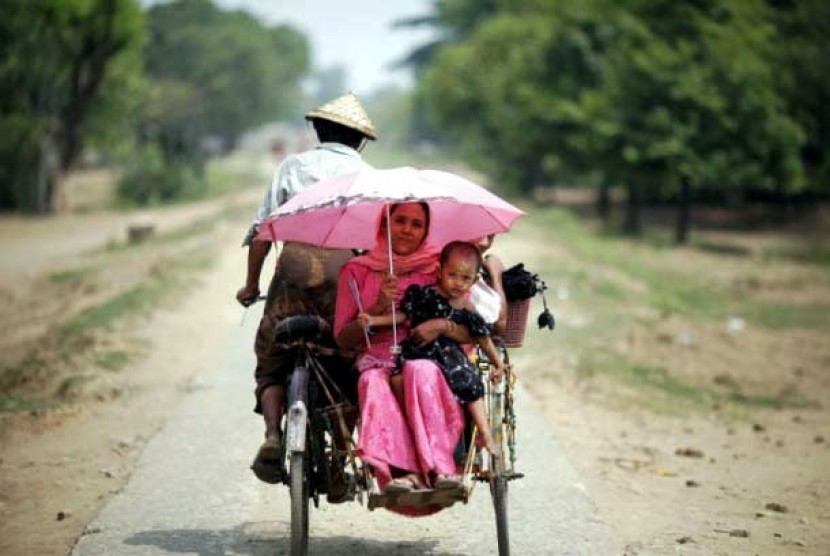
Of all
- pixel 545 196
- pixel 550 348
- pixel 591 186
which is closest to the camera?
pixel 550 348

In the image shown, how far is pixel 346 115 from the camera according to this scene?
5570 millimetres

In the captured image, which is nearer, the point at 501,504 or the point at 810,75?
the point at 501,504

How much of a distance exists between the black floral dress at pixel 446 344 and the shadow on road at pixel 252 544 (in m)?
1.14

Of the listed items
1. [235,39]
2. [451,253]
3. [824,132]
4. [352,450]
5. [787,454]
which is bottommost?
[787,454]

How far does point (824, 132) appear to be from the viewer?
31.0 meters

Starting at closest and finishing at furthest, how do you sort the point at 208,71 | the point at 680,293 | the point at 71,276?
the point at 71,276, the point at 680,293, the point at 208,71

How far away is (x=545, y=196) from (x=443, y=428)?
148ft

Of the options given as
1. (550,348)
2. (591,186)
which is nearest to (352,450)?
(550,348)

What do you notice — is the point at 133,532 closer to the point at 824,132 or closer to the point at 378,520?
the point at 378,520

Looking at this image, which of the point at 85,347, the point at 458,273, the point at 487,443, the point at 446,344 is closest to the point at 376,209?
the point at 458,273

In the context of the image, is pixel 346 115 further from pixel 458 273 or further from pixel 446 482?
pixel 446 482

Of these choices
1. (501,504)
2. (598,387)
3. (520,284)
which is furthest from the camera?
(598,387)

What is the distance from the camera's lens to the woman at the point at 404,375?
468cm

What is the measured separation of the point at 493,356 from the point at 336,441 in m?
0.84
